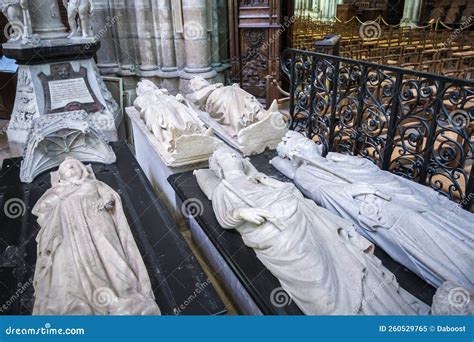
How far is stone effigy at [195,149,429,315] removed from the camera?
1779 mm

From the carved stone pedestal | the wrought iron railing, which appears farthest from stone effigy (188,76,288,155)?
the carved stone pedestal

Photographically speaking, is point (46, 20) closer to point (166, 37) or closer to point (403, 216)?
point (166, 37)

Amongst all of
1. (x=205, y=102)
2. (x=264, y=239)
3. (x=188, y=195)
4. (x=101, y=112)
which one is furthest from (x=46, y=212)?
(x=101, y=112)

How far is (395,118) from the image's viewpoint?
10.2 ft

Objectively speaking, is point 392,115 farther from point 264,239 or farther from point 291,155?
point 264,239

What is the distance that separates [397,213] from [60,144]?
3.21m

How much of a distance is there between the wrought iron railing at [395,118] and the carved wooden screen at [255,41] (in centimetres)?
118

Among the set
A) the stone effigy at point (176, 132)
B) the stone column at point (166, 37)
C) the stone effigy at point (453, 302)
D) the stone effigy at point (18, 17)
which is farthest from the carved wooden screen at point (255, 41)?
the stone effigy at point (453, 302)

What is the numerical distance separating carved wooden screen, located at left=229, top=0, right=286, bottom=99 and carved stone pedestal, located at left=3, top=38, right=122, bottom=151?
2.12 metres

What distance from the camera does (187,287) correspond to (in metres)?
2.14

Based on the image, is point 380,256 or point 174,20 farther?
point 174,20

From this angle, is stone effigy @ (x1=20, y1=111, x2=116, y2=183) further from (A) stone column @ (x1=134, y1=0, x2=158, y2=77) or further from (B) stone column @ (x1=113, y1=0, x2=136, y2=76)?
(B) stone column @ (x1=113, y1=0, x2=136, y2=76)

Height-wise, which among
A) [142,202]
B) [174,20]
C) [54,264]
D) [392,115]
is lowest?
[142,202]

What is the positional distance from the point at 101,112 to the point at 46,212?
10.1 ft
